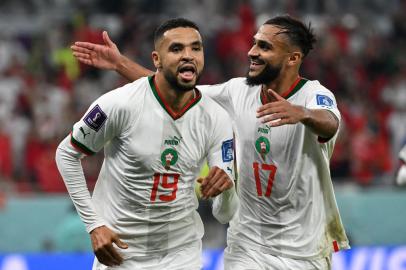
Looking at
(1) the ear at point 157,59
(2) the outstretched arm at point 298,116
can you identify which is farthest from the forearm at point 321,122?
(1) the ear at point 157,59

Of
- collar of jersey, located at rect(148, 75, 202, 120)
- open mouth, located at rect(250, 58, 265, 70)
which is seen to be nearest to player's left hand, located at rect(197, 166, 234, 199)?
collar of jersey, located at rect(148, 75, 202, 120)

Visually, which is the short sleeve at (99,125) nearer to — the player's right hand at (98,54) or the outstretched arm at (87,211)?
the outstretched arm at (87,211)

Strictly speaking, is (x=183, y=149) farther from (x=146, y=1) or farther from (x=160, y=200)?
(x=146, y=1)

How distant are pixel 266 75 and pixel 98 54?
1.32 m

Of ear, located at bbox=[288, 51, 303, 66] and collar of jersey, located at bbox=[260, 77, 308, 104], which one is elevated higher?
ear, located at bbox=[288, 51, 303, 66]

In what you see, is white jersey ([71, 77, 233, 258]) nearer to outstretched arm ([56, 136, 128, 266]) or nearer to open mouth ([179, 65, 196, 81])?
outstretched arm ([56, 136, 128, 266])

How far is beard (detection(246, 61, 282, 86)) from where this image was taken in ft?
20.6

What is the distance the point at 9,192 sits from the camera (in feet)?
36.6

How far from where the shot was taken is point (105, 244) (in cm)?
587

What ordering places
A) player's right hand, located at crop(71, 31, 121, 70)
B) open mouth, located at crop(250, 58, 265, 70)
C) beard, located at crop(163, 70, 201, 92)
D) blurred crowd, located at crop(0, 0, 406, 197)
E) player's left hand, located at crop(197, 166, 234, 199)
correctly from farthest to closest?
blurred crowd, located at crop(0, 0, 406, 197)
player's right hand, located at crop(71, 31, 121, 70)
open mouth, located at crop(250, 58, 265, 70)
beard, located at crop(163, 70, 201, 92)
player's left hand, located at crop(197, 166, 234, 199)

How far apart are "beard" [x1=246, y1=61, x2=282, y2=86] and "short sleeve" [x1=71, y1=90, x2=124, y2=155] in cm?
90

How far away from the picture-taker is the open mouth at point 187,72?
596cm

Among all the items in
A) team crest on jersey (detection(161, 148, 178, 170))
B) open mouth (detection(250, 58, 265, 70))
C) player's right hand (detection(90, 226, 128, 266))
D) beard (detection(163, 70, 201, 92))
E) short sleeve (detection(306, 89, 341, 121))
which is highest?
open mouth (detection(250, 58, 265, 70))

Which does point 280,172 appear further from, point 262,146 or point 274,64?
point 274,64
